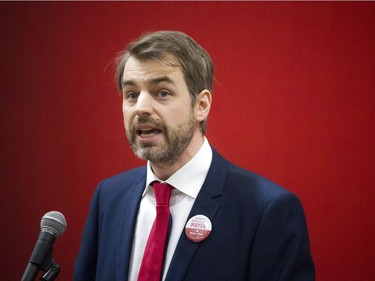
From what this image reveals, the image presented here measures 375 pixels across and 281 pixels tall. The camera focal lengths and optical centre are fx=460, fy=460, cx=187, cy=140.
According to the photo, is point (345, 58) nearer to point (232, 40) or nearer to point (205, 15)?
point (232, 40)

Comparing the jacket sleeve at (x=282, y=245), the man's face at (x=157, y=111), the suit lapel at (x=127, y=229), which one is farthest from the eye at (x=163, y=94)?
the jacket sleeve at (x=282, y=245)

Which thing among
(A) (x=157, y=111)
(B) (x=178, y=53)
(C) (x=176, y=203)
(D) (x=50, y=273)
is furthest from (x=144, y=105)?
(D) (x=50, y=273)

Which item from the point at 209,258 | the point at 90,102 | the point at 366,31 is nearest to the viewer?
the point at 209,258

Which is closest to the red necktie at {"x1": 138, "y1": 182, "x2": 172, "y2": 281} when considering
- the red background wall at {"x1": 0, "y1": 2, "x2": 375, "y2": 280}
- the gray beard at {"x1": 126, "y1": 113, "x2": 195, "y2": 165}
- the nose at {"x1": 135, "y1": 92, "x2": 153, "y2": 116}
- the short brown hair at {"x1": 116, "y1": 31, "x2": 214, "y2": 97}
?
the gray beard at {"x1": 126, "y1": 113, "x2": 195, "y2": 165}

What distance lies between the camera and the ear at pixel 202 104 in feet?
4.94

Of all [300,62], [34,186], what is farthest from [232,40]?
[34,186]

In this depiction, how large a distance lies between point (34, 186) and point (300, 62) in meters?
1.58

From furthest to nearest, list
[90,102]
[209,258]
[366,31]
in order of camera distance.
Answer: [90,102] → [366,31] → [209,258]

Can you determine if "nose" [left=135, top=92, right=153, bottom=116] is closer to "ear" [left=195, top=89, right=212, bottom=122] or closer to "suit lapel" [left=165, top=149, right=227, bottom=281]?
"ear" [left=195, top=89, right=212, bottom=122]

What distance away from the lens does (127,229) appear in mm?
1467

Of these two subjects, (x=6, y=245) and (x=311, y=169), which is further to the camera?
(x=6, y=245)

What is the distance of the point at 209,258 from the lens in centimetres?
133

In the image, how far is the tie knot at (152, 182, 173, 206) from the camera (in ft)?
4.68

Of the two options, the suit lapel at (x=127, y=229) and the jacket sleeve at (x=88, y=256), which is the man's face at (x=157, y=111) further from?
the jacket sleeve at (x=88, y=256)
